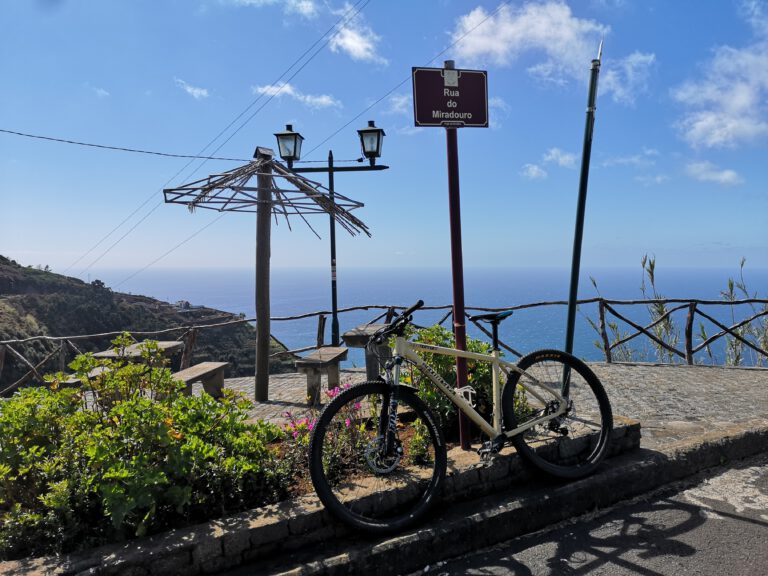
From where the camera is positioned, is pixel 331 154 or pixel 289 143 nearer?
pixel 289 143

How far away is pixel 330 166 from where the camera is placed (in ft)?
34.3

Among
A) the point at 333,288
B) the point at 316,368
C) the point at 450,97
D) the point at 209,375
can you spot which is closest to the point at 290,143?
the point at 333,288

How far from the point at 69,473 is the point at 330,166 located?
8.66m

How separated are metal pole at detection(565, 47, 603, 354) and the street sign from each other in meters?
0.87

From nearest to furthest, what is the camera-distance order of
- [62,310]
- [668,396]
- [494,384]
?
[494,384] < [668,396] < [62,310]

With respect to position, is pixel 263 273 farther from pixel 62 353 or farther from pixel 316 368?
pixel 62 353

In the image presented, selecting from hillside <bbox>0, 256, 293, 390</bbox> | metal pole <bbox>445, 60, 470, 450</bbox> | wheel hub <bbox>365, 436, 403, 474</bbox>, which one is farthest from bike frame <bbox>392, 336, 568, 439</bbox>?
hillside <bbox>0, 256, 293, 390</bbox>

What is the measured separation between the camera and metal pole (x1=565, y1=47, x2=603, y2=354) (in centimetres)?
368

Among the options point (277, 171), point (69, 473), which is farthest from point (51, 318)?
point (69, 473)

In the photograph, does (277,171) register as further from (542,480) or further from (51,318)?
(51,318)

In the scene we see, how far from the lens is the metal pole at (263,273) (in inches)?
244

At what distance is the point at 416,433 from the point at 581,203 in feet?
6.87

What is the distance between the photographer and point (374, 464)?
2789 mm

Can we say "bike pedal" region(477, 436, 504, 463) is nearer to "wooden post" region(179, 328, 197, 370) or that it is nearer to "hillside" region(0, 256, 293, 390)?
"wooden post" region(179, 328, 197, 370)
